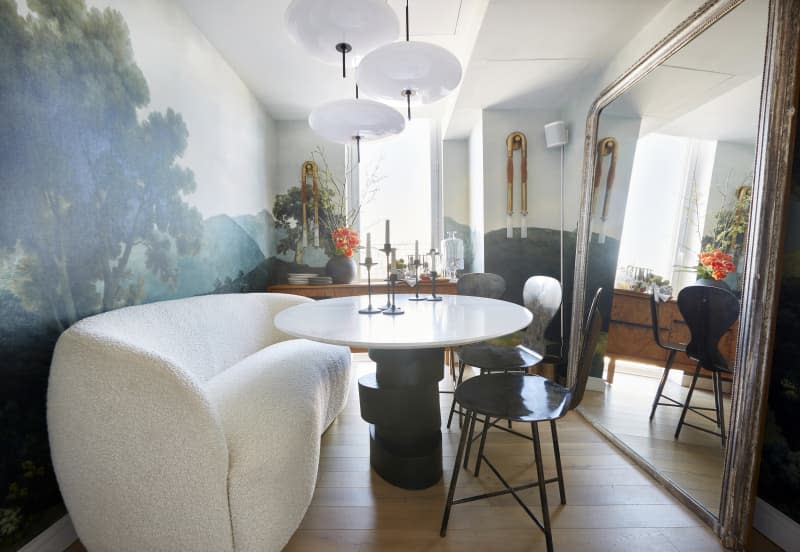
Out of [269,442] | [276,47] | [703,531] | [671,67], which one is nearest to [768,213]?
[671,67]

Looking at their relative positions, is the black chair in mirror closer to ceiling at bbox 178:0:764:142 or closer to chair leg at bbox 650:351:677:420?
chair leg at bbox 650:351:677:420

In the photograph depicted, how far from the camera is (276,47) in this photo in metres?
2.76

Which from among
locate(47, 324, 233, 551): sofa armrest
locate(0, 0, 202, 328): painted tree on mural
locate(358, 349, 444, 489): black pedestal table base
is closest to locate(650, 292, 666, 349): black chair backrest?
locate(358, 349, 444, 489): black pedestal table base

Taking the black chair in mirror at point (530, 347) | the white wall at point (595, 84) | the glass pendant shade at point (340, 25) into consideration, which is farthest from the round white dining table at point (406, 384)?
the white wall at point (595, 84)

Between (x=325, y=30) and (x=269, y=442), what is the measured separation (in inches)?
63.6

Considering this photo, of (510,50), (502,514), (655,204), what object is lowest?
(502,514)

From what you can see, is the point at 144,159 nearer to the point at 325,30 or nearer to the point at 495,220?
the point at 325,30

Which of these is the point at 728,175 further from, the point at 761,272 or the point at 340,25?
the point at 340,25

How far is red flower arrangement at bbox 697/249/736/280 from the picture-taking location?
1.46m

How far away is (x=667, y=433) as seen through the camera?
1.75 metres

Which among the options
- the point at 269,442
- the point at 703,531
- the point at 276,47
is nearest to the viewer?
the point at 269,442

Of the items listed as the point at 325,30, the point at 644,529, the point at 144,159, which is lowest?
the point at 644,529

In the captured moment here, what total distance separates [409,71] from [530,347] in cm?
171

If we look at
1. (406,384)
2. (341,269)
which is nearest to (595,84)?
(406,384)
